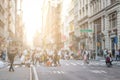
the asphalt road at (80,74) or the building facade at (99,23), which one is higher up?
the building facade at (99,23)

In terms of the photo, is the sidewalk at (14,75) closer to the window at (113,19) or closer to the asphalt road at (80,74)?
the asphalt road at (80,74)

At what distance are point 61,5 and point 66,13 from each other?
12958 mm

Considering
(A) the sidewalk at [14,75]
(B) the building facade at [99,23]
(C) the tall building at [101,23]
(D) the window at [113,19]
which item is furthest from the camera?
(D) the window at [113,19]

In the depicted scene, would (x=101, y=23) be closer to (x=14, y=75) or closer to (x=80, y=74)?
(x=80, y=74)

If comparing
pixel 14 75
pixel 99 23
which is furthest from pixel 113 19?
pixel 14 75

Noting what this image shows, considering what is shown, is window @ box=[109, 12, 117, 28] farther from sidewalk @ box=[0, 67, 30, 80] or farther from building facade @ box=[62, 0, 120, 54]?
sidewalk @ box=[0, 67, 30, 80]

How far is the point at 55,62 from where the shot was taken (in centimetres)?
4044

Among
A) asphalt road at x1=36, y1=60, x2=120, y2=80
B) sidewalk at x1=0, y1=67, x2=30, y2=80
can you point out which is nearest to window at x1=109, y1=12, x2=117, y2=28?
asphalt road at x1=36, y1=60, x2=120, y2=80

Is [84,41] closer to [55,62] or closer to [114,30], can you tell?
[114,30]

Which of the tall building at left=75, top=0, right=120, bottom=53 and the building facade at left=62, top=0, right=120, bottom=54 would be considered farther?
the building facade at left=62, top=0, right=120, bottom=54

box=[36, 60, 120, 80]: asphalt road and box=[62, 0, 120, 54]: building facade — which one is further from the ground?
box=[62, 0, 120, 54]: building facade

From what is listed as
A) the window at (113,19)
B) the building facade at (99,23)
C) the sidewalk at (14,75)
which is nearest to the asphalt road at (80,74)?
the sidewalk at (14,75)

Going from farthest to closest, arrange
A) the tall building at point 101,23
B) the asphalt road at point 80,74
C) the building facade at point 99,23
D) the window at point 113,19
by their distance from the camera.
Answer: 1. the window at point 113,19
2. the building facade at point 99,23
3. the tall building at point 101,23
4. the asphalt road at point 80,74

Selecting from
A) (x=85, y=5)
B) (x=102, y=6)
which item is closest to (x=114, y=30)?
(x=102, y=6)
